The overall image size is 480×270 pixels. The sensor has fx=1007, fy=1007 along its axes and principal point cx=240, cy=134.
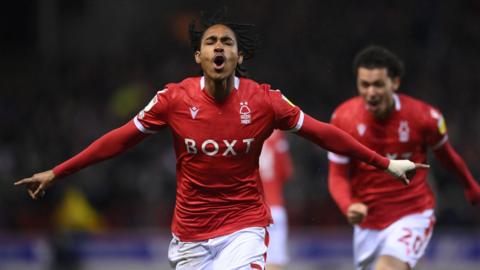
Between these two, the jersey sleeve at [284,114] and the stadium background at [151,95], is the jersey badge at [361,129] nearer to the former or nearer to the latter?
the jersey sleeve at [284,114]

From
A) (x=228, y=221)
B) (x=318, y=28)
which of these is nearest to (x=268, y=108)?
(x=228, y=221)

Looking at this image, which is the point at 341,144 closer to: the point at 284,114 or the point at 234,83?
the point at 284,114

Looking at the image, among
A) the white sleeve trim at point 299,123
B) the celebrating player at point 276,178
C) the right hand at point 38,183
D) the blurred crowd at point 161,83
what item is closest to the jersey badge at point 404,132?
the white sleeve trim at point 299,123

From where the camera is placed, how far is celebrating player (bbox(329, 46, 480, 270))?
742 centimetres

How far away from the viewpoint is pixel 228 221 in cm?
620

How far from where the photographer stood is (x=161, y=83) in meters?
15.8

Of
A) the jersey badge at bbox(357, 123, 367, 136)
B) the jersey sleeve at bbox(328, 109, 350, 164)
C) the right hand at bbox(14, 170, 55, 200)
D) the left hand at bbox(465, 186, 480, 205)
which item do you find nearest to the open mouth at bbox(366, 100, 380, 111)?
the jersey badge at bbox(357, 123, 367, 136)

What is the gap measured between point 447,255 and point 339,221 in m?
1.63

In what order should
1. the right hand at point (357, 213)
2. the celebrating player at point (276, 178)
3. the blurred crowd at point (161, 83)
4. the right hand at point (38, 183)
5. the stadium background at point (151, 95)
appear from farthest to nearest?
1. the blurred crowd at point (161, 83)
2. the stadium background at point (151, 95)
3. the celebrating player at point (276, 178)
4. the right hand at point (357, 213)
5. the right hand at point (38, 183)

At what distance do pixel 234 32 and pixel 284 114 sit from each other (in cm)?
60

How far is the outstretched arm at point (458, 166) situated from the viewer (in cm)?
757

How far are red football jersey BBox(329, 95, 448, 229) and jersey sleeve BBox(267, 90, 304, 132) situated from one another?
4.39 feet

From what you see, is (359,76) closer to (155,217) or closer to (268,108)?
(268,108)

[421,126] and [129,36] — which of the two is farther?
[129,36]
